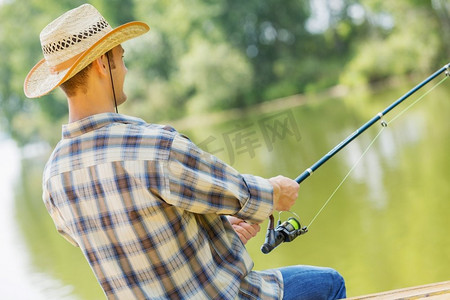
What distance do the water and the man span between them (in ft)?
5.28

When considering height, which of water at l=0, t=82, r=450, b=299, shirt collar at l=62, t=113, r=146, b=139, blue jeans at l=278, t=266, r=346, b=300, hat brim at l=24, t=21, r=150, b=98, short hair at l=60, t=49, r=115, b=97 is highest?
hat brim at l=24, t=21, r=150, b=98

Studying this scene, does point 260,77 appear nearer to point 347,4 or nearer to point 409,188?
point 347,4

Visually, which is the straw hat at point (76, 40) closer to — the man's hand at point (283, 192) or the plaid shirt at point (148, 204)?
the plaid shirt at point (148, 204)

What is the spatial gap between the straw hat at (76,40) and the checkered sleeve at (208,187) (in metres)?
0.26

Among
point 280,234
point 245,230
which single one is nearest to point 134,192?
point 245,230

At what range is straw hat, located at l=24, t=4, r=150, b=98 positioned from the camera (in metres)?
1.32

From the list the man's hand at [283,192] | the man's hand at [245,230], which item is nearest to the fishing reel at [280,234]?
the man's hand at [245,230]

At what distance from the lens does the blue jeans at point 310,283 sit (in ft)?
4.89

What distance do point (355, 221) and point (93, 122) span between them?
3.55 metres

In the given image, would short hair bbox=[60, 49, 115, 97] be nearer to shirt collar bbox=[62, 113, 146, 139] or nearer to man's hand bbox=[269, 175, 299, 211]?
shirt collar bbox=[62, 113, 146, 139]

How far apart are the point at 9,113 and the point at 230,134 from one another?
21.3 metres

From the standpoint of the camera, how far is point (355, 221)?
4586 mm

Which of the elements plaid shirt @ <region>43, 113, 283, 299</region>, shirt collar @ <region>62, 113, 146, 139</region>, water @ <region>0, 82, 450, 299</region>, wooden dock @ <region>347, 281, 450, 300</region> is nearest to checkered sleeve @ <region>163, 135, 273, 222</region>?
plaid shirt @ <region>43, 113, 283, 299</region>

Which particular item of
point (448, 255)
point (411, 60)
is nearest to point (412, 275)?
point (448, 255)
